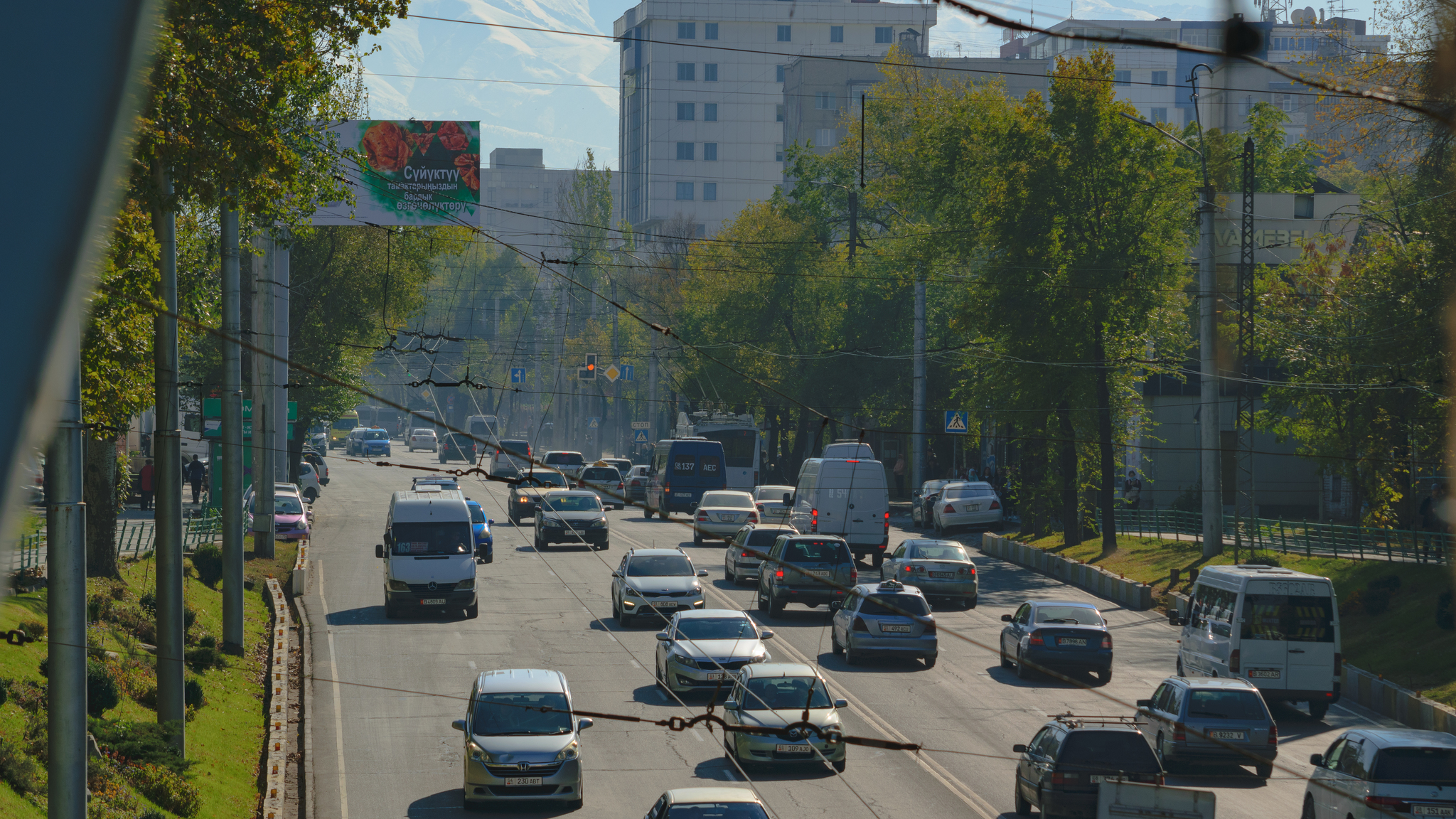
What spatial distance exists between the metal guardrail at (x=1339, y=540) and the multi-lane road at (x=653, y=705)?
18.7ft

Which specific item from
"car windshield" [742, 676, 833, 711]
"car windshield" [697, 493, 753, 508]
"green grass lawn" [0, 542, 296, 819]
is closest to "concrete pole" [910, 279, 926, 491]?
"car windshield" [697, 493, 753, 508]

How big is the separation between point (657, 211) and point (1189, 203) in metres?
103

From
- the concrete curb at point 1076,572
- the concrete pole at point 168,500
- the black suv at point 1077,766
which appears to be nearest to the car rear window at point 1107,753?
the black suv at point 1077,766

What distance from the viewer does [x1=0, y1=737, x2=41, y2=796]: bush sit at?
45.4 ft

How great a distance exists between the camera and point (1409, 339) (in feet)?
104

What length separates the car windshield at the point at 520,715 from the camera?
57.8 feet

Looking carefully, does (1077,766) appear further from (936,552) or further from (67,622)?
(936,552)

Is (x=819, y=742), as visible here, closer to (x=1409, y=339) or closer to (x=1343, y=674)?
(x=1343, y=674)

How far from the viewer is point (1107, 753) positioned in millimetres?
16250

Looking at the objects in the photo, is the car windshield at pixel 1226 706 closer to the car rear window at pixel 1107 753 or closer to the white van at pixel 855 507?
the car rear window at pixel 1107 753

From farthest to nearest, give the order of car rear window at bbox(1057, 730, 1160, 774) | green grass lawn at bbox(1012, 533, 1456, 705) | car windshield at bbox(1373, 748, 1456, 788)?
1. green grass lawn at bbox(1012, 533, 1456, 705)
2. car rear window at bbox(1057, 730, 1160, 774)
3. car windshield at bbox(1373, 748, 1456, 788)

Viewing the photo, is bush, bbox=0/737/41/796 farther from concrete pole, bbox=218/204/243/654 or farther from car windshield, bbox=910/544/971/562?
car windshield, bbox=910/544/971/562

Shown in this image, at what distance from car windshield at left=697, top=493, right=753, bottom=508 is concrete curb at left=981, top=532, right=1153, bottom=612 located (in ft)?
26.6

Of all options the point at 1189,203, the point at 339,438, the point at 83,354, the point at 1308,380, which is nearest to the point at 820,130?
the point at 339,438
